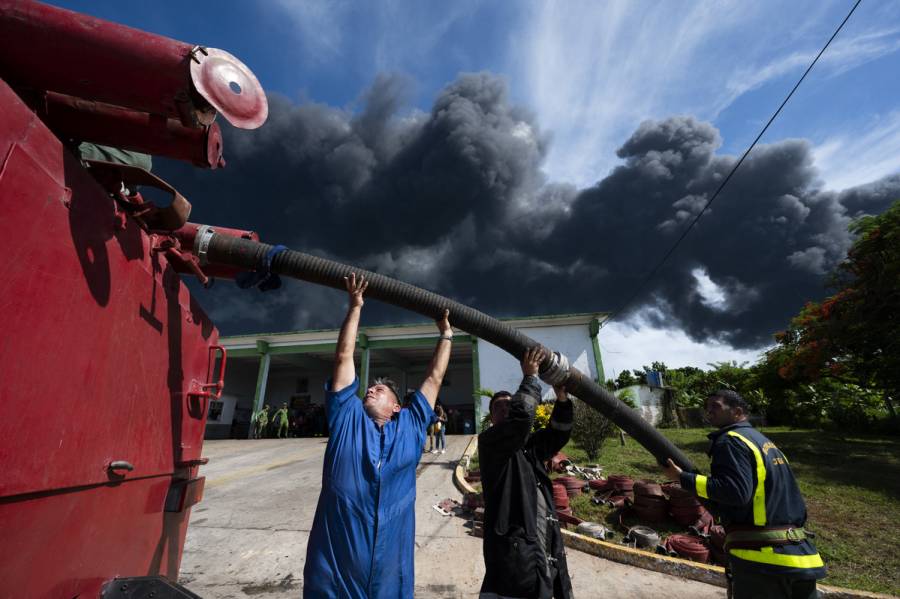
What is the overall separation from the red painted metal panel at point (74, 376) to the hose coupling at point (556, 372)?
2.55 m

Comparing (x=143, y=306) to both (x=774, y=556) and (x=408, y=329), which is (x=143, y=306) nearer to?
(x=774, y=556)

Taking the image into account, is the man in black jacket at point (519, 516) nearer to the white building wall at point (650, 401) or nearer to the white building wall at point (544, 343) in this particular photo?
the white building wall at point (544, 343)

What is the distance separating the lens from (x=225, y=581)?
13.9 feet

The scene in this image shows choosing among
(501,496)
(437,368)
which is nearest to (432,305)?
(437,368)

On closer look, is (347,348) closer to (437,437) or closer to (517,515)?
(517,515)

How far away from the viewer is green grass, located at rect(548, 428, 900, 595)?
4785mm

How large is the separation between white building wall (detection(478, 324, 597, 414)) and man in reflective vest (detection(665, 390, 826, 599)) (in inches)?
644

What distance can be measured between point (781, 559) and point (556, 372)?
182 cm

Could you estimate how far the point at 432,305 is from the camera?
2.99 m

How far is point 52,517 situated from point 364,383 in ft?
65.1

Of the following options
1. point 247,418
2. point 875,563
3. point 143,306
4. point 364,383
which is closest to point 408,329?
point 364,383

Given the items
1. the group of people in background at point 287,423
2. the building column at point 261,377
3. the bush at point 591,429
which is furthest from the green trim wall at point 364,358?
the bush at point 591,429

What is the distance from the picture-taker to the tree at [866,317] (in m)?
11.2

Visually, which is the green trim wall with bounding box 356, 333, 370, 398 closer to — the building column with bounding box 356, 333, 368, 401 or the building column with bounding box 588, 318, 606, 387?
the building column with bounding box 356, 333, 368, 401
